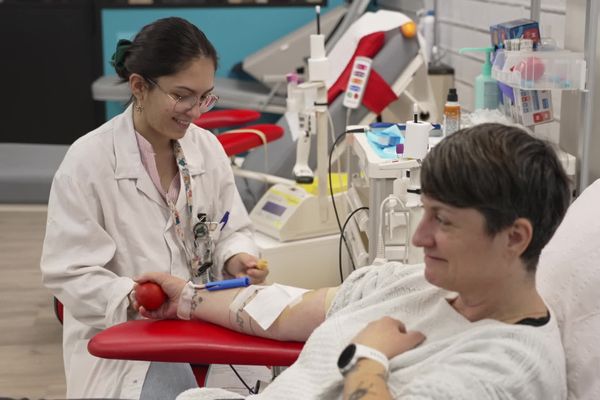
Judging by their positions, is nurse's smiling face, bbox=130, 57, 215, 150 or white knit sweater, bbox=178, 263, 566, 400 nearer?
white knit sweater, bbox=178, 263, 566, 400

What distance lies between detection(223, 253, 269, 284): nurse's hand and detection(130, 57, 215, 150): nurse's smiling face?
0.33 m

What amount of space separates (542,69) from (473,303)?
1053 mm

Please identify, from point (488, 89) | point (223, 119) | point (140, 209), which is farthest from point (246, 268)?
point (223, 119)

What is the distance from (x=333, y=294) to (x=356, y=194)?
1342 millimetres

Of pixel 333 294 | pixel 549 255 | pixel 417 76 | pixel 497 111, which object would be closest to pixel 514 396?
pixel 549 255

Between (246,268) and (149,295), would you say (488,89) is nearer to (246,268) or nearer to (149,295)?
(246,268)

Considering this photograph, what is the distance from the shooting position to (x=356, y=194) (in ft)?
10.1

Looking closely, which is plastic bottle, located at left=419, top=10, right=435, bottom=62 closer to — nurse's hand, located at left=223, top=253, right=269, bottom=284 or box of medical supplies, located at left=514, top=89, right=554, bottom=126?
box of medical supplies, located at left=514, top=89, right=554, bottom=126

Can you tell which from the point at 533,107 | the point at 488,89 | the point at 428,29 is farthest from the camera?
the point at 428,29

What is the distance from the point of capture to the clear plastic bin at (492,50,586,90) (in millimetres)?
2193

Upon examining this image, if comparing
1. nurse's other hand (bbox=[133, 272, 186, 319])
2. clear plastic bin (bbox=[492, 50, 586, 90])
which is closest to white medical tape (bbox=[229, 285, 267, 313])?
nurse's other hand (bbox=[133, 272, 186, 319])

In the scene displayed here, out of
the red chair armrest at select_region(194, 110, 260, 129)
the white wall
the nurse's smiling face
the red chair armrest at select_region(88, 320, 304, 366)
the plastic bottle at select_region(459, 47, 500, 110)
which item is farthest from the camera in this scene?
the red chair armrest at select_region(194, 110, 260, 129)

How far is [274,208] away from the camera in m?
3.37

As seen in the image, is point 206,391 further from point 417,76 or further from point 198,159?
point 417,76
